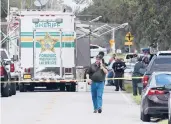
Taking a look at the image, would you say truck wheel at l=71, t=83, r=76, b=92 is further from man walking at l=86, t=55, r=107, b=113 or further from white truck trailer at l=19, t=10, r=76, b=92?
man walking at l=86, t=55, r=107, b=113

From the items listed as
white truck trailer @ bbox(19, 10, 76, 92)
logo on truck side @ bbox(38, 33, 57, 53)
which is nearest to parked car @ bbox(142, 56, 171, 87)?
white truck trailer @ bbox(19, 10, 76, 92)

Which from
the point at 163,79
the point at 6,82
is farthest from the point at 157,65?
the point at 6,82

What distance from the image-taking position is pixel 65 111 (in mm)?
23969

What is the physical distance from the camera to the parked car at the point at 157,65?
2402 centimetres

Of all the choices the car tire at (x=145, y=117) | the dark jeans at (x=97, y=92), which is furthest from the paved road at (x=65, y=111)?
the dark jeans at (x=97, y=92)

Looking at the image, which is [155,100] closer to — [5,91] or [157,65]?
[157,65]

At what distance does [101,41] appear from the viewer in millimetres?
109562

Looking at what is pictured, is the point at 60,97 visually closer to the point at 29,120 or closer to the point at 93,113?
the point at 93,113

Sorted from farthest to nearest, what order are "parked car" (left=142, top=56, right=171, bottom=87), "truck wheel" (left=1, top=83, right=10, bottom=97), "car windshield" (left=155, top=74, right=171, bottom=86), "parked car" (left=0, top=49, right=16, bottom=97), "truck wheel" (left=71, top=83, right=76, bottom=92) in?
1. "truck wheel" (left=71, top=83, right=76, bottom=92)
2. "truck wheel" (left=1, top=83, right=10, bottom=97)
3. "parked car" (left=0, top=49, right=16, bottom=97)
4. "parked car" (left=142, top=56, right=171, bottom=87)
5. "car windshield" (left=155, top=74, right=171, bottom=86)

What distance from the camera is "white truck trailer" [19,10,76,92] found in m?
35.2

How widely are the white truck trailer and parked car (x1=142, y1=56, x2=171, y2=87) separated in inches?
430

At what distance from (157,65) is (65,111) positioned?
10.8 ft

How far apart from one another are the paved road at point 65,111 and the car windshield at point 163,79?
1229 millimetres

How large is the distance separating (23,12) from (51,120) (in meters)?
15.1
